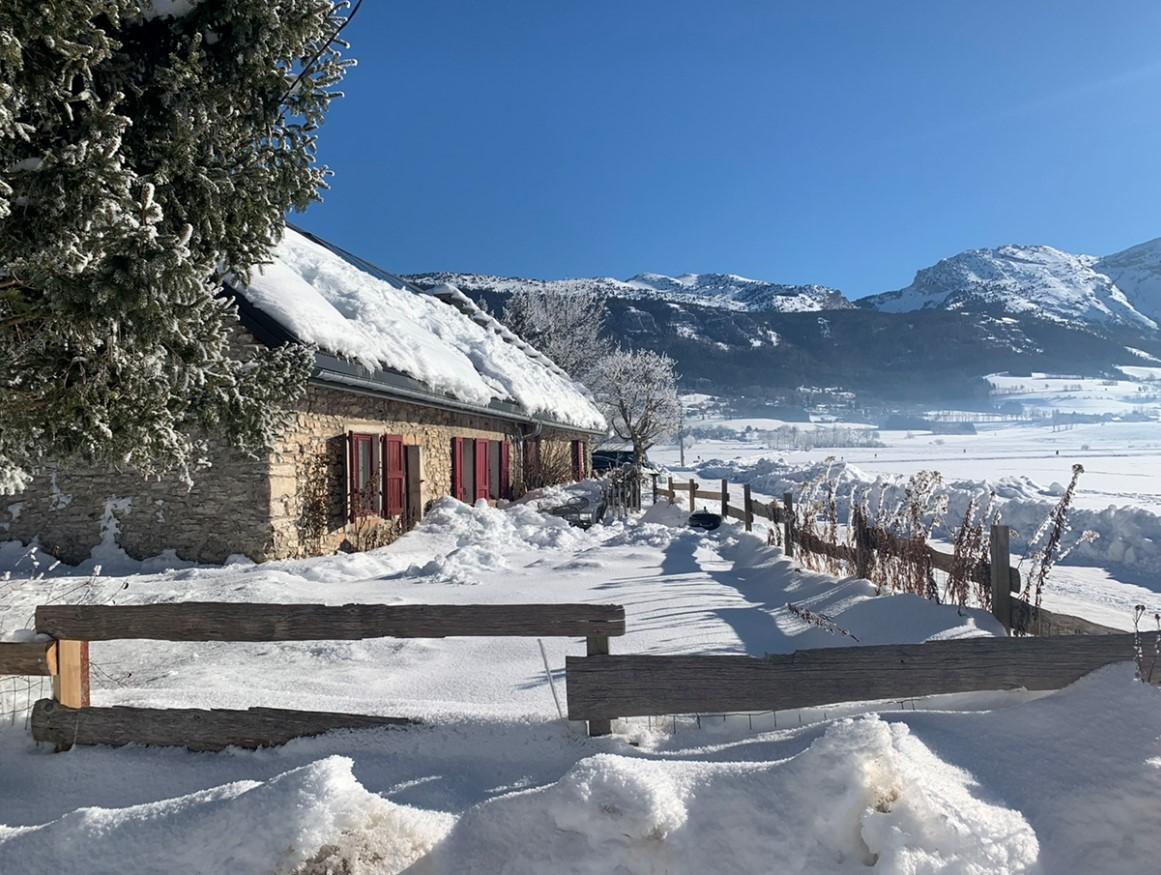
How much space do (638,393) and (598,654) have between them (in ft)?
122

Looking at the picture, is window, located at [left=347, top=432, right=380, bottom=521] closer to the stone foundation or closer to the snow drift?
the stone foundation

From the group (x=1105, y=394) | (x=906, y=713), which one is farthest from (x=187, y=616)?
(x=1105, y=394)

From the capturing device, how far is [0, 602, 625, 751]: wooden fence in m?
3.34

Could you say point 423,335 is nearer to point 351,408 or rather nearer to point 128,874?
point 351,408

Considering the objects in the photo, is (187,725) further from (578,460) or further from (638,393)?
(638,393)

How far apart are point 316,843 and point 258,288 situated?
8.05 metres

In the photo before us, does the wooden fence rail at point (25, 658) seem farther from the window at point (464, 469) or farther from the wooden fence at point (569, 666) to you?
the window at point (464, 469)

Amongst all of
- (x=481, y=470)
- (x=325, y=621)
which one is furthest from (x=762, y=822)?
(x=481, y=470)

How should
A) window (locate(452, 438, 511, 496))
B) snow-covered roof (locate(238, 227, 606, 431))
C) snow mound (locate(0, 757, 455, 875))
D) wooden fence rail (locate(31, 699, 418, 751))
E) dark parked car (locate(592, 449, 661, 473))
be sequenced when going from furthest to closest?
dark parked car (locate(592, 449, 661, 473)) → window (locate(452, 438, 511, 496)) → snow-covered roof (locate(238, 227, 606, 431)) → wooden fence rail (locate(31, 699, 418, 751)) → snow mound (locate(0, 757, 455, 875))

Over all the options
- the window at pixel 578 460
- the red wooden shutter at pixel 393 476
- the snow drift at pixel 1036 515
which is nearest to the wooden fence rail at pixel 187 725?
the snow drift at pixel 1036 515

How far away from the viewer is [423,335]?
1373 centimetres

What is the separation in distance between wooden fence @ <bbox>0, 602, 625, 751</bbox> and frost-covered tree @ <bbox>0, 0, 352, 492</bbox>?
1389 mm

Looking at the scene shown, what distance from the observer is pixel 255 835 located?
225cm

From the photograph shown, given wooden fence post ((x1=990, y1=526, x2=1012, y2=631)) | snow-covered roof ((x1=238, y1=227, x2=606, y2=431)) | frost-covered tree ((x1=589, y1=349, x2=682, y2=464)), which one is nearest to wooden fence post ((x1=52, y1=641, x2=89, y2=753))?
snow-covered roof ((x1=238, y1=227, x2=606, y2=431))
